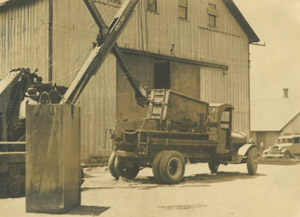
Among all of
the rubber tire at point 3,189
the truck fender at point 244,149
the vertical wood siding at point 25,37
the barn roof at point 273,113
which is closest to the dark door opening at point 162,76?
the truck fender at point 244,149

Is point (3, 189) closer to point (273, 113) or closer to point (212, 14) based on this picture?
point (212, 14)

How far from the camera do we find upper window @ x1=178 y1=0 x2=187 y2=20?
21.2 metres

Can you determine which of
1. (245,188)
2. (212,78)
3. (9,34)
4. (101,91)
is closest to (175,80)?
(212,78)

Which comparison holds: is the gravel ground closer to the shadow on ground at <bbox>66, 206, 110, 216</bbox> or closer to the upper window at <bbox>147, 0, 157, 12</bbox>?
the shadow on ground at <bbox>66, 206, 110, 216</bbox>

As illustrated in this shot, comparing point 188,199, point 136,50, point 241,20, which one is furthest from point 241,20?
point 188,199

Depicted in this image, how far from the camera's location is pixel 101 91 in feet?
57.5

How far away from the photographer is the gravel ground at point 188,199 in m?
7.96

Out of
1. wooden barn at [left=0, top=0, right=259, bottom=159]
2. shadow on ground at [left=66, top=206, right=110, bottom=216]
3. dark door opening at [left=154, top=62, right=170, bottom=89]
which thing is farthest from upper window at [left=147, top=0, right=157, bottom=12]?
shadow on ground at [left=66, top=206, right=110, bottom=216]

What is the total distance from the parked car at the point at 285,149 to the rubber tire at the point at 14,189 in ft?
63.0

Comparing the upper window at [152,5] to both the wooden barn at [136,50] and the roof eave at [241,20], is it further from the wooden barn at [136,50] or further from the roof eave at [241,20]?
the roof eave at [241,20]

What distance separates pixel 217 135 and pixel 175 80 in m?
6.74

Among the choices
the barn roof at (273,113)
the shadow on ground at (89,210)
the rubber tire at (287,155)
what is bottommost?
the rubber tire at (287,155)

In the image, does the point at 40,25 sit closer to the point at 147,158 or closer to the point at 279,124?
the point at 147,158

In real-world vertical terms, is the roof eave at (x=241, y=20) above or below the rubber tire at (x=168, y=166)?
above
